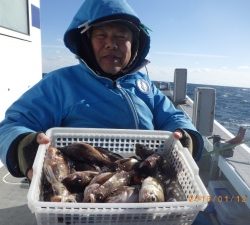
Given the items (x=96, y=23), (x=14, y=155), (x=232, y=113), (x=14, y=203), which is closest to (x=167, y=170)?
(x=14, y=155)

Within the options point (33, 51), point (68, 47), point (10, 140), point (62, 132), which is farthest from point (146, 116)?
point (33, 51)

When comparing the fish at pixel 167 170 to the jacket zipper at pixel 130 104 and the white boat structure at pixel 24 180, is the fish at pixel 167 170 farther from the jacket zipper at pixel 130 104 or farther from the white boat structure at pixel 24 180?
the white boat structure at pixel 24 180

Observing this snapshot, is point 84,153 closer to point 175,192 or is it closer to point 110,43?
point 175,192

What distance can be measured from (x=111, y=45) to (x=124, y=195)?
3.62ft

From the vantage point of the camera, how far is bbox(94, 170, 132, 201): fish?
1.55 meters

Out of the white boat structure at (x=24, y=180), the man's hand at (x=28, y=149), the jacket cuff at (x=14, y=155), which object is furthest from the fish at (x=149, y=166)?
the white boat structure at (x=24, y=180)

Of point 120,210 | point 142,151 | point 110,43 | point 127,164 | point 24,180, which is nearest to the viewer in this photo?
point 120,210

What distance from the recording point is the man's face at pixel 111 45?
88.7 inches

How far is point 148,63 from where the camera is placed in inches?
104

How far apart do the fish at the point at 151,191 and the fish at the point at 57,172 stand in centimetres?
32

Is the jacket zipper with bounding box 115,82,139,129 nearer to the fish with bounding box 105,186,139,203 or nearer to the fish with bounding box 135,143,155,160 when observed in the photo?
the fish with bounding box 135,143,155,160

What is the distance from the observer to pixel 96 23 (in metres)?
2.25

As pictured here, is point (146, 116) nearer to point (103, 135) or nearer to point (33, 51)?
point (103, 135)

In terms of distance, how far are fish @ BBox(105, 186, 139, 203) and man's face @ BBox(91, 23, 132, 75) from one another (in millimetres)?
1040
